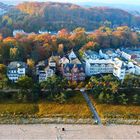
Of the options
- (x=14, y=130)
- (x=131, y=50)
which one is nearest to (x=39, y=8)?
(x=131, y=50)

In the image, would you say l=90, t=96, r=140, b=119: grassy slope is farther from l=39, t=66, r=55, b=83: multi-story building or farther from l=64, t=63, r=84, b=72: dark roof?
l=39, t=66, r=55, b=83: multi-story building

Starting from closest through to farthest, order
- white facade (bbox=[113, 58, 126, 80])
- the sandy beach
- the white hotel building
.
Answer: the sandy beach < white facade (bbox=[113, 58, 126, 80]) < the white hotel building

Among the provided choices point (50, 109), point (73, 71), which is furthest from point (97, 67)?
point (50, 109)

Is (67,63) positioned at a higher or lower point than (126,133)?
higher

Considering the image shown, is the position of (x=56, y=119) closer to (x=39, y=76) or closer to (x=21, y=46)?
(x=39, y=76)

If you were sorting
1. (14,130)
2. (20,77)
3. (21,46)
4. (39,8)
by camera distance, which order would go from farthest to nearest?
(39,8) < (21,46) < (20,77) < (14,130)

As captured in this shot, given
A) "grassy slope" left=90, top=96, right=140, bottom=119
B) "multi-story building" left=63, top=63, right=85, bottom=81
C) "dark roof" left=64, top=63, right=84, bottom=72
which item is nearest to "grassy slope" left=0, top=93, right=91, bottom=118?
"grassy slope" left=90, top=96, right=140, bottom=119

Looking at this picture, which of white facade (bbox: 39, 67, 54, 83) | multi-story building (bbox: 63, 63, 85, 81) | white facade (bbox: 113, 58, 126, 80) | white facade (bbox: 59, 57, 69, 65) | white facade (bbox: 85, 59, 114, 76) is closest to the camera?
white facade (bbox: 39, 67, 54, 83)

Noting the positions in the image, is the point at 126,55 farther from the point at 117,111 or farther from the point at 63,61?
the point at 117,111
